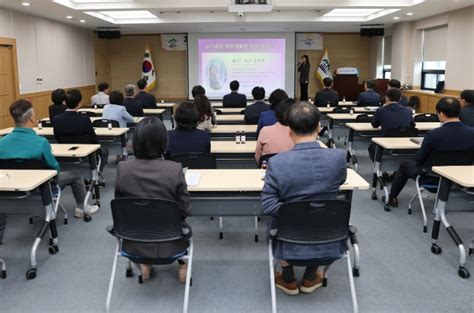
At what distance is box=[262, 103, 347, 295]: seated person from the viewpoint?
2.42m

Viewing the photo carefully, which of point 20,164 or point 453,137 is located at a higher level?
point 453,137

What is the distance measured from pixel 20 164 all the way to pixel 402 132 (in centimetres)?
405

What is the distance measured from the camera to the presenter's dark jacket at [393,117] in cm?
545

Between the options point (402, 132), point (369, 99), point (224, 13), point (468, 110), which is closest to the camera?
point (468, 110)

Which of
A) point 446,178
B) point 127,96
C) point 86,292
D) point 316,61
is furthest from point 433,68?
point 86,292

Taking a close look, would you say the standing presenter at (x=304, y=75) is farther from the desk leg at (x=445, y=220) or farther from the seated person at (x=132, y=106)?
the desk leg at (x=445, y=220)

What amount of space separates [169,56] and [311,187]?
13.2m

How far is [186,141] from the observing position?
387 cm

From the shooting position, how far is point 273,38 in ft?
45.6

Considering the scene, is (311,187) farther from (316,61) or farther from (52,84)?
(316,61)

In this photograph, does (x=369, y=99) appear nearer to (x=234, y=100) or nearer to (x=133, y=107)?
(x=234, y=100)

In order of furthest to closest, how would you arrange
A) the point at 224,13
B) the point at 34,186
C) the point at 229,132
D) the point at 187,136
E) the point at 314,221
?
the point at 224,13, the point at 229,132, the point at 187,136, the point at 34,186, the point at 314,221

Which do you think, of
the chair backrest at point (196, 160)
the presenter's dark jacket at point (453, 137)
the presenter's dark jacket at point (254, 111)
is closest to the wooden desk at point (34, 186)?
the chair backrest at point (196, 160)

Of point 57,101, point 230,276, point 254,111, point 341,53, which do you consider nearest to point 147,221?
point 230,276
